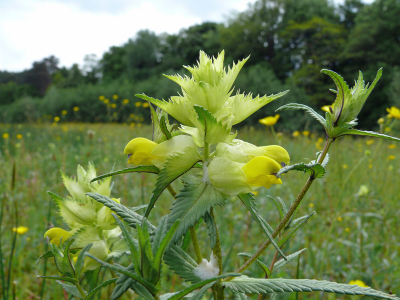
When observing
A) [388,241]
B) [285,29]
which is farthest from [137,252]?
[285,29]

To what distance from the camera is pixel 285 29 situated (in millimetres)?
22062

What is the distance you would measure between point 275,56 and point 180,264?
24638 millimetres

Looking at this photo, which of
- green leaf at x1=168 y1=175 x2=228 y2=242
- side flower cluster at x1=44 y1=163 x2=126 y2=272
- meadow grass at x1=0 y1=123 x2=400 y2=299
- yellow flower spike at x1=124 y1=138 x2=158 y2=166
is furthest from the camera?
meadow grass at x1=0 y1=123 x2=400 y2=299

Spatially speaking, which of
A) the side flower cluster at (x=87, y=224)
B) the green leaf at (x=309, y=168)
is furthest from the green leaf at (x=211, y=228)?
the side flower cluster at (x=87, y=224)

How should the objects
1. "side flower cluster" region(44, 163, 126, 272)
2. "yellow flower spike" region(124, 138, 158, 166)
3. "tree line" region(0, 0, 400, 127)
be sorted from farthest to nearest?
"tree line" region(0, 0, 400, 127)
"side flower cluster" region(44, 163, 126, 272)
"yellow flower spike" region(124, 138, 158, 166)

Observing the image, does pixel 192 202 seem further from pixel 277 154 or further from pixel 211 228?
pixel 277 154

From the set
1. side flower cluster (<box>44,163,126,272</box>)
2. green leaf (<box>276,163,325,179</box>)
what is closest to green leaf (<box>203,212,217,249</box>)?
green leaf (<box>276,163,325,179</box>)

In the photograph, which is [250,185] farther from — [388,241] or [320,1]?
[320,1]

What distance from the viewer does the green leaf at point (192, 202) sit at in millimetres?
392

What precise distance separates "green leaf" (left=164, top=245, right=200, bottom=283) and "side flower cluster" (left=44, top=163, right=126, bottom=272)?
0.21 m

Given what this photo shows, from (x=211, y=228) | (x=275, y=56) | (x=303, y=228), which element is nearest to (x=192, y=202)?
(x=211, y=228)

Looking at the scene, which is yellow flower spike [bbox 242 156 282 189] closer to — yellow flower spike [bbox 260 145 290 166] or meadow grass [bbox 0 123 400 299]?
yellow flower spike [bbox 260 145 290 166]

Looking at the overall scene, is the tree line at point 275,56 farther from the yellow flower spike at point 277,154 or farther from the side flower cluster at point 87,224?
the yellow flower spike at point 277,154

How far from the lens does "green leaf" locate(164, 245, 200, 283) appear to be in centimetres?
46
